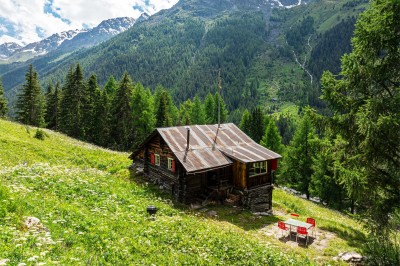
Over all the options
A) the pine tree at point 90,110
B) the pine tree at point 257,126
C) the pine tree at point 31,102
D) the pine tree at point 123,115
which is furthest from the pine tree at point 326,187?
the pine tree at point 31,102

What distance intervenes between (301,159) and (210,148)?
26979 millimetres

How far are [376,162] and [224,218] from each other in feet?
38.9

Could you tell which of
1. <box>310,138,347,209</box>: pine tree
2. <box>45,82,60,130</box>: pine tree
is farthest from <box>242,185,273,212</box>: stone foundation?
<box>45,82,60,130</box>: pine tree

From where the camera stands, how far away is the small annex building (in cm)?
2508

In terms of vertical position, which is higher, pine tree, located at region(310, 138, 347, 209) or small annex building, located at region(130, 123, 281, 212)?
small annex building, located at region(130, 123, 281, 212)

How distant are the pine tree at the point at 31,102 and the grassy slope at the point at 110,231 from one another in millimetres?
41389

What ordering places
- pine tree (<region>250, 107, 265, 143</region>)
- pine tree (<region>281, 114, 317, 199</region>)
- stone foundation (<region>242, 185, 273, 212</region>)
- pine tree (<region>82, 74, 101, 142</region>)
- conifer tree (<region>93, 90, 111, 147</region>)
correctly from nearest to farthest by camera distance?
1. stone foundation (<region>242, 185, 273, 212</region>)
2. pine tree (<region>281, 114, 317, 199</region>)
3. conifer tree (<region>93, 90, 111, 147</region>)
4. pine tree (<region>82, 74, 101, 142</region>)
5. pine tree (<region>250, 107, 265, 143</region>)

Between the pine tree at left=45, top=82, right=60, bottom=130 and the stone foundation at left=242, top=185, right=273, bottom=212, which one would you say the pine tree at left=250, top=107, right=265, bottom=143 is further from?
the pine tree at left=45, top=82, right=60, bottom=130

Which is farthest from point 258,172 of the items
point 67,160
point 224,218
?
point 67,160

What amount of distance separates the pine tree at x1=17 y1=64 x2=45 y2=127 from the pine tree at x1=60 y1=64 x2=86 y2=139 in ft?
18.9

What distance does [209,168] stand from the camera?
24.4 metres

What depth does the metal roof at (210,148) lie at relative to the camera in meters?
25.0

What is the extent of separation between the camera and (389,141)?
13789 mm

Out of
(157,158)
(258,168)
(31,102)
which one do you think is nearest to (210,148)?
(258,168)
